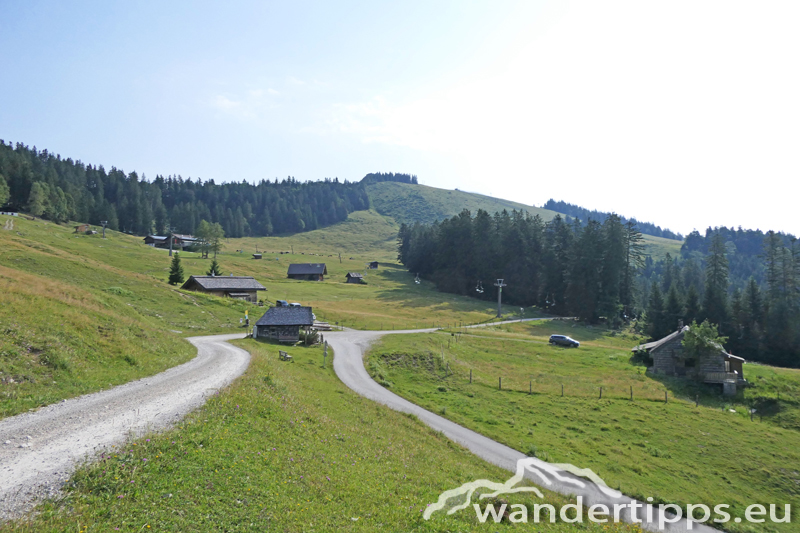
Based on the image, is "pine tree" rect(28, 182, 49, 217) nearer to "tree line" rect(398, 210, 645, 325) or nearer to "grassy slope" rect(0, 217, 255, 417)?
"grassy slope" rect(0, 217, 255, 417)

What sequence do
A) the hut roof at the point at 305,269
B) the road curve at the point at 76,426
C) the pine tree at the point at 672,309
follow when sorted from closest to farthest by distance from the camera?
1. the road curve at the point at 76,426
2. the pine tree at the point at 672,309
3. the hut roof at the point at 305,269

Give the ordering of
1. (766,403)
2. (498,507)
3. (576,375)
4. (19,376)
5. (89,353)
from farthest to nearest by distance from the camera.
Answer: (576,375) → (766,403) → (89,353) → (19,376) → (498,507)

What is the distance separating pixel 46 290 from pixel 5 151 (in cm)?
16890

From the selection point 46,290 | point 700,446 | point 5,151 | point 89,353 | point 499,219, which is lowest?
point 700,446

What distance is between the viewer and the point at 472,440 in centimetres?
2686

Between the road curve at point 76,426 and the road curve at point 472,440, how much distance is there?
13.5 m

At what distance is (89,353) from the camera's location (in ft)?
76.4

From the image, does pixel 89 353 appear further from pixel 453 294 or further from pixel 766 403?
pixel 453 294

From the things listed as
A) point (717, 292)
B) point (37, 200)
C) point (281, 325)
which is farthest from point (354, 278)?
point (37, 200)

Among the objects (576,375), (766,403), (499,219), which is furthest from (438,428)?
(499,219)

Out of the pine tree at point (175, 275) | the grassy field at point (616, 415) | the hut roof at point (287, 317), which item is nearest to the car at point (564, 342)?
the grassy field at point (616, 415)

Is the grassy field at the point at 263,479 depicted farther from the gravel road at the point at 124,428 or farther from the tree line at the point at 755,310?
the tree line at the point at 755,310

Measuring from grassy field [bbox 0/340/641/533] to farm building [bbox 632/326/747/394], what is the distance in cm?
4061

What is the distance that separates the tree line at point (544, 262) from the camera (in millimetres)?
95250
